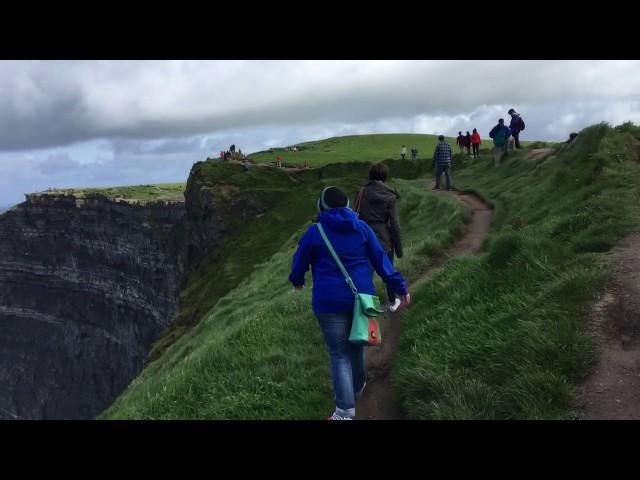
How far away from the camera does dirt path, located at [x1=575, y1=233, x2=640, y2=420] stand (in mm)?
4879

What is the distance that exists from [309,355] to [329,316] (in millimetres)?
2662

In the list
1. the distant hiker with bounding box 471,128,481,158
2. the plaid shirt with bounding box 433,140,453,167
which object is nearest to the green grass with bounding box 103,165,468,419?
the plaid shirt with bounding box 433,140,453,167

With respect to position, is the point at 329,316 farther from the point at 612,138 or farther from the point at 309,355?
the point at 612,138

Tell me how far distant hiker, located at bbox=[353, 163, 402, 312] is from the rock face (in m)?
61.5

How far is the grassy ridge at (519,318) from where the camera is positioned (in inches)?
209

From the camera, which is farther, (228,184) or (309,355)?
(228,184)

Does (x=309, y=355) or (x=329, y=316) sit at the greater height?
(x=329, y=316)

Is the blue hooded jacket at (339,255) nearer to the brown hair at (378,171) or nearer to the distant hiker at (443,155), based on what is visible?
the brown hair at (378,171)

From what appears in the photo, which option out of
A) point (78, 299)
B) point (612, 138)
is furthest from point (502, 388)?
point (78, 299)

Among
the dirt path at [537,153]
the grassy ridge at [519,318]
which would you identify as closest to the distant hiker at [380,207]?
the grassy ridge at [519,318]

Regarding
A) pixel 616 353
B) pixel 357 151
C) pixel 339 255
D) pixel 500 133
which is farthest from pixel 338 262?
pixel 357 151

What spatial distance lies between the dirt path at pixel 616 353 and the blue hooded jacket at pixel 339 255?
7.90 ft

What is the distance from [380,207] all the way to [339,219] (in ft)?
Result: 9.72

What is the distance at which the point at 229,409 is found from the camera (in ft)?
22.5
